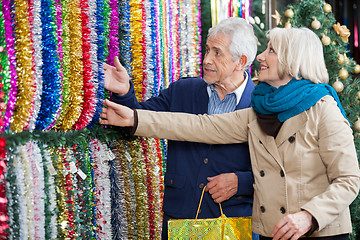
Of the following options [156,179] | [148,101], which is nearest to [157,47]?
[148,101]

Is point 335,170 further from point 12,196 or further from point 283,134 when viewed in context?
point 12,196

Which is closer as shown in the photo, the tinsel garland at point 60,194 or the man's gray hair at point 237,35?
the tinsel garland at point 60,194

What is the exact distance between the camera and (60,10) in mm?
1684

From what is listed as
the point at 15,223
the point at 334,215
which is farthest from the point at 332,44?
the point at 15,223

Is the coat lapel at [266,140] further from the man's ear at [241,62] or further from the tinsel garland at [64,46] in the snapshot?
the tinsel garland at [64,46]

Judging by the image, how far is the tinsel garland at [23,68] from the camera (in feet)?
4.85

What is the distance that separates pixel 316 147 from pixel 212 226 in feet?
1.70

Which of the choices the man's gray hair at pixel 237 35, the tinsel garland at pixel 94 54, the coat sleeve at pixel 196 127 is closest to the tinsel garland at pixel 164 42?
the man's gray hair at pixel 237 35

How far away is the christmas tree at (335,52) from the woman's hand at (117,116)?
6.75 ft

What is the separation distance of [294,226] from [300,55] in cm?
63

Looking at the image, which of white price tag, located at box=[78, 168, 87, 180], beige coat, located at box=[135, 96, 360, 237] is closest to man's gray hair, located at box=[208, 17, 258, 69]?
beige coat, located at box=[135, 96, 360, 237]

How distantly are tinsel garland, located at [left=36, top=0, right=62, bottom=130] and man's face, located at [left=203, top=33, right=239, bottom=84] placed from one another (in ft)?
2.71

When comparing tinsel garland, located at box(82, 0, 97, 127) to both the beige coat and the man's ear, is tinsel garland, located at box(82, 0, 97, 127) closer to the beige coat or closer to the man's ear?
the beige coat

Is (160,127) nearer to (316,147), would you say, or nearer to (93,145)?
(93,145)
